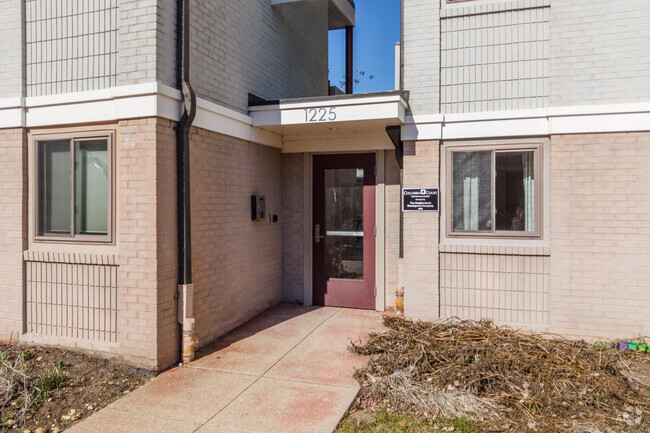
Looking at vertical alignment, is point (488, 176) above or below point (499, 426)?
above

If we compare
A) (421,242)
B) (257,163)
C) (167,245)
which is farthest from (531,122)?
(167,245)

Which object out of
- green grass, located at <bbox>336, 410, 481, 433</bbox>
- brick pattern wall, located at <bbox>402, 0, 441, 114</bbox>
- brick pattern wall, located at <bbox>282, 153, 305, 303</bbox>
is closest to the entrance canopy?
brick pattern wall, located at <bbox>402, 0, 441, 114</bbox>

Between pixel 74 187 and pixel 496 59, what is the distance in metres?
5.37

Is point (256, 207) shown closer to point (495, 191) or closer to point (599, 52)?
point (495, 191)

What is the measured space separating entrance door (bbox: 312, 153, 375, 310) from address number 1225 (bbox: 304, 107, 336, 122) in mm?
1297

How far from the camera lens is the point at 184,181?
5.01 meters

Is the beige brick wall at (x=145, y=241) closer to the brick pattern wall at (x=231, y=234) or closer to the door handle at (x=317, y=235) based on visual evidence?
the brick pattern wall at (x=231, y=234)

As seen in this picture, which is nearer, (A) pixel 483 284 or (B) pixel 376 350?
(B) pixel 376 350

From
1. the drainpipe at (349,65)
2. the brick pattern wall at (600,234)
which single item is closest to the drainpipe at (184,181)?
the drainpipe at (349,65)

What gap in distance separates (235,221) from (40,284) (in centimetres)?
239

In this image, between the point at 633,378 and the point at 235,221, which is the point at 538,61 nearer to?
the point at 633,378

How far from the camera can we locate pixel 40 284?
538 cm

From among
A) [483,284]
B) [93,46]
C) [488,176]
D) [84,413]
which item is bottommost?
[84,413]

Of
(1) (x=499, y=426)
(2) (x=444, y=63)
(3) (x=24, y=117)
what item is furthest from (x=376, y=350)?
(3) (x=24, y=117)
